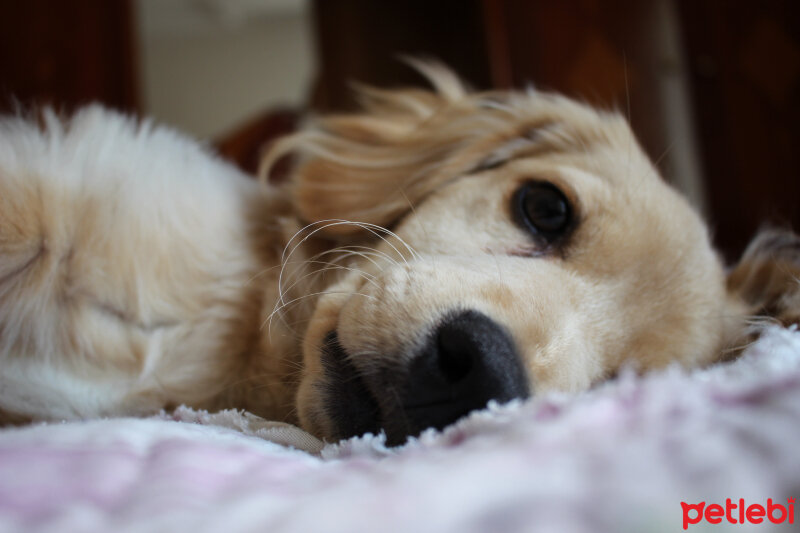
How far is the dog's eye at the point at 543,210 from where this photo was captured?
993mm

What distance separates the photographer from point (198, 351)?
1.03m

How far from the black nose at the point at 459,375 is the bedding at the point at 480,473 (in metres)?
0.07

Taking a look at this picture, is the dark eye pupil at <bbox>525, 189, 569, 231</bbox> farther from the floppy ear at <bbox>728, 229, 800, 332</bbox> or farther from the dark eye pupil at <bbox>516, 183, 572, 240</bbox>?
the floppy ear at <bbox>728, 229, 800, 332</bbox>

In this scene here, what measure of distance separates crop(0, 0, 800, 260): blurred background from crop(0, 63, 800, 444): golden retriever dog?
125cm

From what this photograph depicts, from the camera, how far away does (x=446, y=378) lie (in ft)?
2.18

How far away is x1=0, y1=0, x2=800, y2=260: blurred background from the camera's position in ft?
9.01

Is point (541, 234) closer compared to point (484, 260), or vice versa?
point (484, 260)

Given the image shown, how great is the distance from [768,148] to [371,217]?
102 inches

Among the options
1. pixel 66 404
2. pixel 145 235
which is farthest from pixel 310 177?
pixel 66 404

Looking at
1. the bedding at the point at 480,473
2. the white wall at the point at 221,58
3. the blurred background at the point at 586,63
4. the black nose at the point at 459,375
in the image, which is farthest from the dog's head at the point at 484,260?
the white wall at the point at 221,58

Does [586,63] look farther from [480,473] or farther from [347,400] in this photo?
[480,473]

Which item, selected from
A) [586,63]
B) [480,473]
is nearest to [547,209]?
[480,473]

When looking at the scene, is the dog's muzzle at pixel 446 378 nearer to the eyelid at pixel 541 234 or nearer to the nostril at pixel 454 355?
the nostril at pixel 454 355

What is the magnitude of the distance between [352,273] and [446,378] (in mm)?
298
